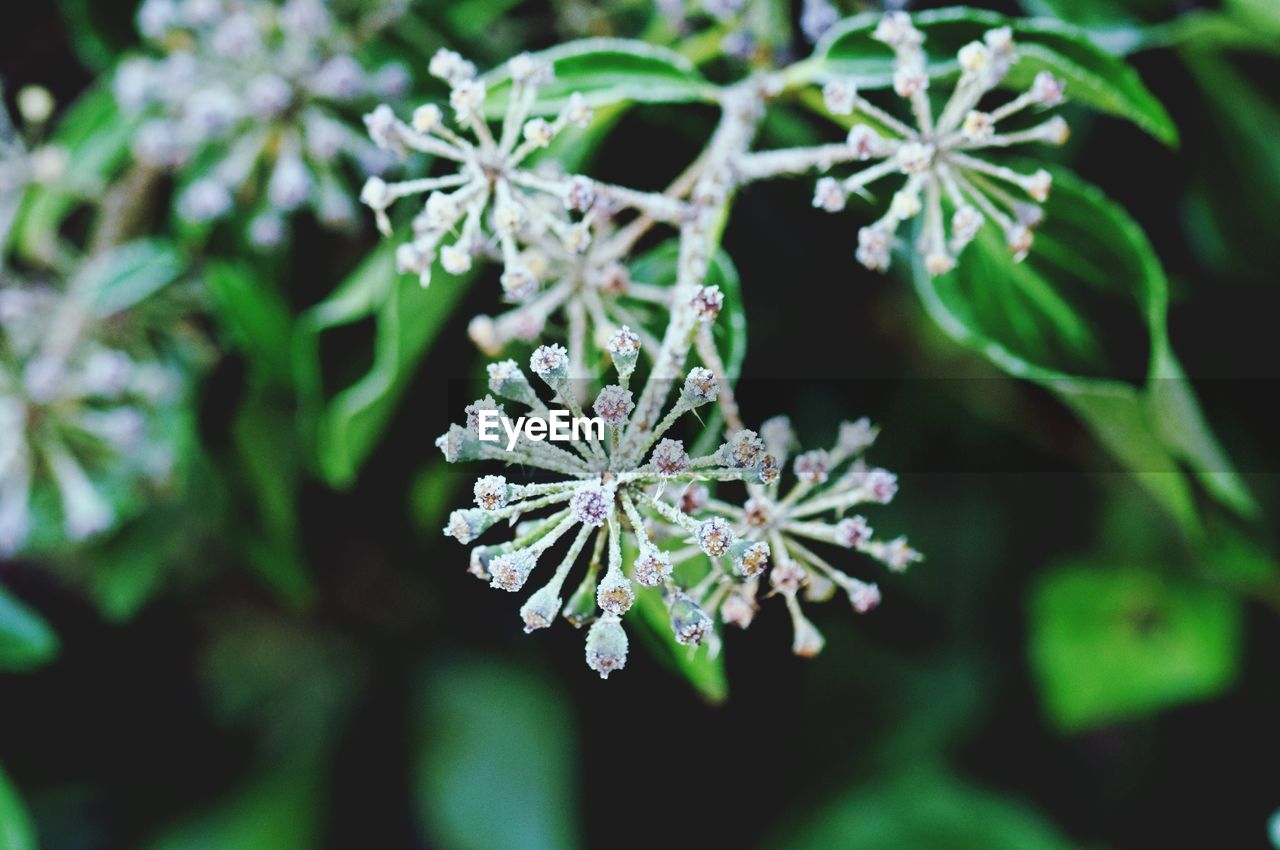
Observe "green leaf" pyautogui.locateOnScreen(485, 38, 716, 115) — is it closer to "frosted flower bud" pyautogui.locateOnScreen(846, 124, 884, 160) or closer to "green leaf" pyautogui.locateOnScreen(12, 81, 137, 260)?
"frosted flower bud" pyautogui.locateOnScreen(846, 124, 884, 160)

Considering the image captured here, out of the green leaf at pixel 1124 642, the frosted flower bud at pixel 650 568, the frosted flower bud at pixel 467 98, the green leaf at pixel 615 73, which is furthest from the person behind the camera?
the green leaf at pixel 1124 642

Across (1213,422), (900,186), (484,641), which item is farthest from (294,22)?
(1213,422)

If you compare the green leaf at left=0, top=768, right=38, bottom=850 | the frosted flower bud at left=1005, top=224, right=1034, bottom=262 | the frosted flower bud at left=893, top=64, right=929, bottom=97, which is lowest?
the green leaf at left=0, top=768, right=38, bottom=850

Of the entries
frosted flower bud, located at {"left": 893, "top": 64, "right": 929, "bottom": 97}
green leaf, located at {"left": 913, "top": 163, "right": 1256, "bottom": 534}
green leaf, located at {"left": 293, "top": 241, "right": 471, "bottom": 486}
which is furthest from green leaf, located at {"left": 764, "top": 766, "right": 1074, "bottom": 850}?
frosted flower bud, located at {"left": 893, "top": 64, "right": 929, "bottom": 97}

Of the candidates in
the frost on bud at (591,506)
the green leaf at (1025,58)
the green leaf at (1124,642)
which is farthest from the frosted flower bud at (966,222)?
the green leaf at (1124,642)

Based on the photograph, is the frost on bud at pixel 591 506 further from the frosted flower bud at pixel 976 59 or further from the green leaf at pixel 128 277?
the green leaf at pixel 128 277

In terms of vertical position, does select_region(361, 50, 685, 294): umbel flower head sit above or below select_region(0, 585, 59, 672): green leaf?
above

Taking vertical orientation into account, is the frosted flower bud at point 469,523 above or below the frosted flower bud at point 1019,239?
above
